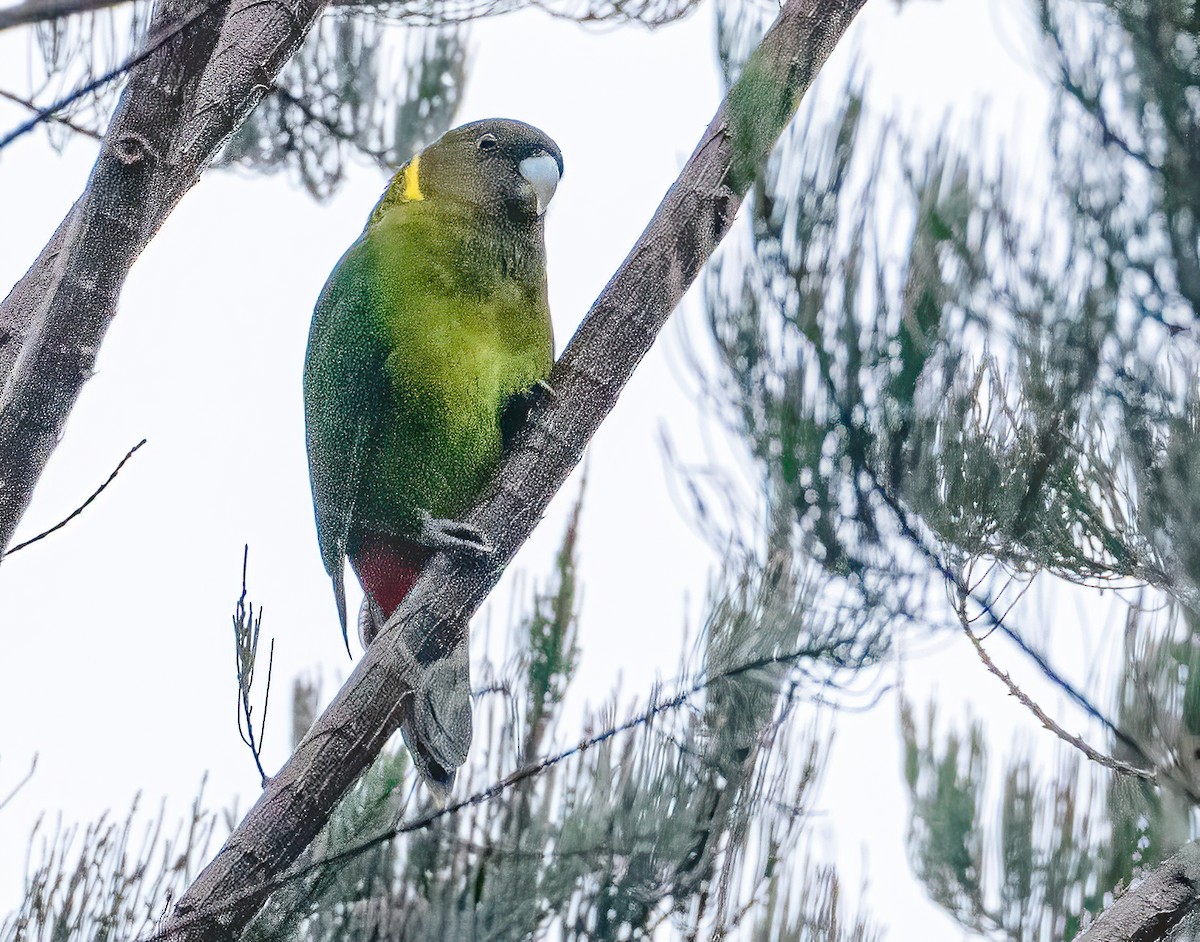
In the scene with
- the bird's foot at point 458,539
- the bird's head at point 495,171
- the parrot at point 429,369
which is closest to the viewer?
the bird's foot at point 458,539

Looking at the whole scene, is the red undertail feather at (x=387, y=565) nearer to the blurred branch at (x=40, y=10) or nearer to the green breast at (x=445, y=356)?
the green breast at (x=445, y=356)

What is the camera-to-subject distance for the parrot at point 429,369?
4.39ft

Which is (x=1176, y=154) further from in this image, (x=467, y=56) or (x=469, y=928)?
(x=467, y=56)

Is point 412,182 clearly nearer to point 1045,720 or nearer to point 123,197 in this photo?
point 123,197

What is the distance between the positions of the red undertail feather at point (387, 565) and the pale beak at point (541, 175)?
0.46 m

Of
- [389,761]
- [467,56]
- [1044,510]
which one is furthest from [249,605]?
[467,56]

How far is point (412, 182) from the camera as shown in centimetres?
157

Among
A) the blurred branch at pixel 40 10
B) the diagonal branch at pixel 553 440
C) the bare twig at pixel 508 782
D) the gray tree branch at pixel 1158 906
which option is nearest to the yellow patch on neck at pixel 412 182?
→ the diagonal branch at pixel 553 440

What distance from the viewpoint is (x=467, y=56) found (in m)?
2.35

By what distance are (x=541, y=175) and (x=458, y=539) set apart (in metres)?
0.56

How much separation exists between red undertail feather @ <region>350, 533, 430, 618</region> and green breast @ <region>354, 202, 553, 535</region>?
0.10 ft

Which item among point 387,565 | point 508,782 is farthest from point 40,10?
point 387,565

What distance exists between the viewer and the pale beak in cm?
148

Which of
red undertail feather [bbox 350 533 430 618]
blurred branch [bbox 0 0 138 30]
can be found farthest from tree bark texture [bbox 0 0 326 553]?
red undertail feather [bbox 350 533 430 618]
